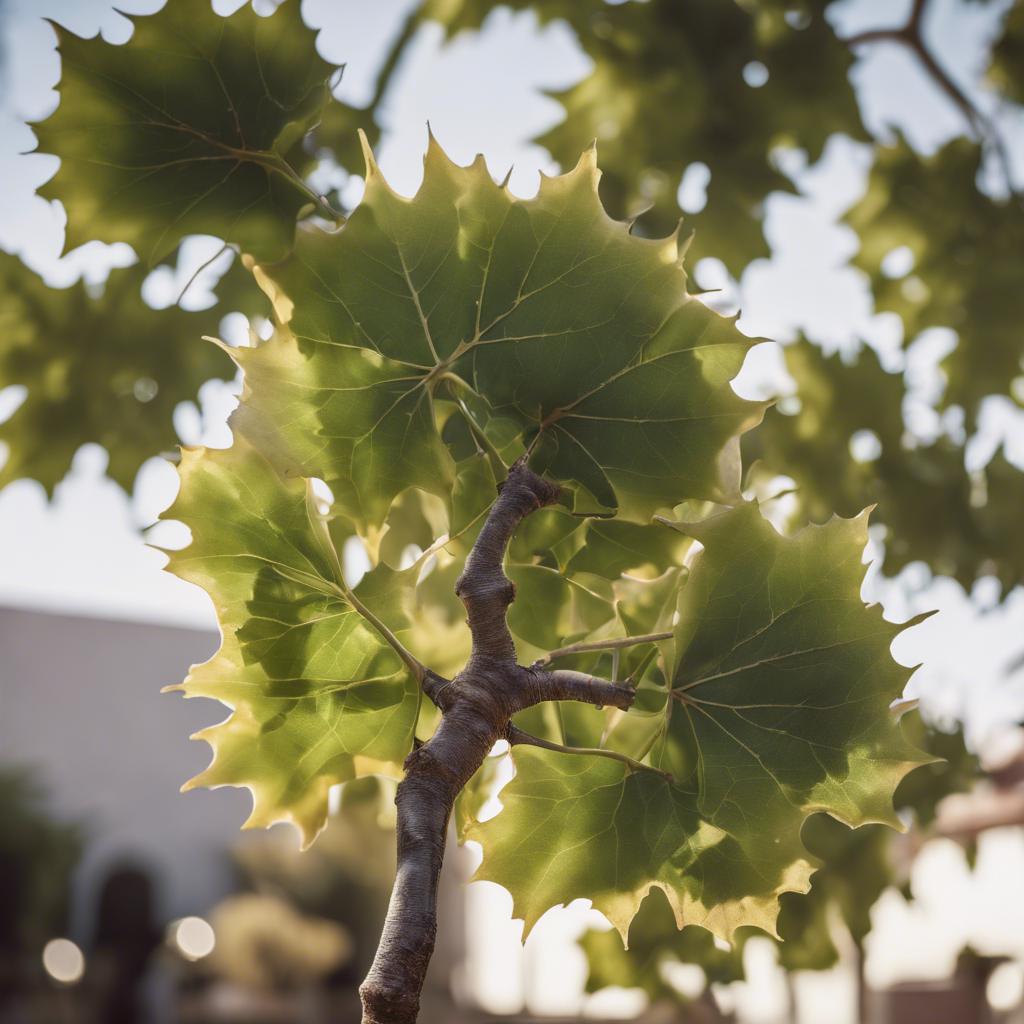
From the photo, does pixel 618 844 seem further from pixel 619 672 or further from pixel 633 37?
pixel 633 37

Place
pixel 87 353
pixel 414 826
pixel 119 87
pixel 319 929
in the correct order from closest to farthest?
pixel 414 826 < pixel 119 87 < pixel 87 353 < pixel 319 929

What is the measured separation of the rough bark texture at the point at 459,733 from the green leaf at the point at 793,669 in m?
0.03

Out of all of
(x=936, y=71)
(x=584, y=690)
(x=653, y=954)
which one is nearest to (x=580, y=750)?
(x=584, y=690)

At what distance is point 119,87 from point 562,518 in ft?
0.63

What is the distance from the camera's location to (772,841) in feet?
0.66

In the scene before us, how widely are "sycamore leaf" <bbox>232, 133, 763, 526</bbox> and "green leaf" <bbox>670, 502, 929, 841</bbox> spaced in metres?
0.03

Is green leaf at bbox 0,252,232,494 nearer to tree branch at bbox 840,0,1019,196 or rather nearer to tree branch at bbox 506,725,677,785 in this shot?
tree branch at bbox 506,725,677,785

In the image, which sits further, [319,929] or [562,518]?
[319,929]

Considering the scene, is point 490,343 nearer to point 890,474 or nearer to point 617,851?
point 617,851

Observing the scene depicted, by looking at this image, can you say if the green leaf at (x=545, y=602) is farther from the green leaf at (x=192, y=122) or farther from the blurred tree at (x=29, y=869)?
the blurred tree at (x=29, y=869)

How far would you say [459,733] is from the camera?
0.16 m

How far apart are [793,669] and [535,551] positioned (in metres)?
0.07

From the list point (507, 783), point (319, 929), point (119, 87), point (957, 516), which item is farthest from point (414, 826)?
point (319, 929)

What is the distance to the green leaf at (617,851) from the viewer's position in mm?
203
